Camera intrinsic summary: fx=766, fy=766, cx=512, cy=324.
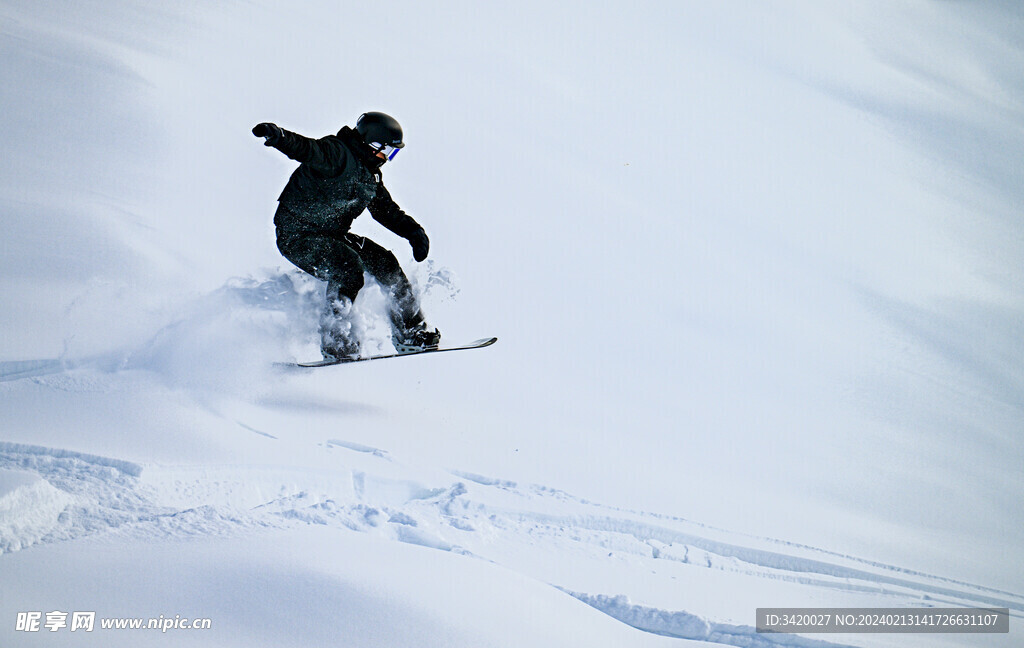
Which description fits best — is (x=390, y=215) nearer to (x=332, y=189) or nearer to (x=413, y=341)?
(x=332, y=189)

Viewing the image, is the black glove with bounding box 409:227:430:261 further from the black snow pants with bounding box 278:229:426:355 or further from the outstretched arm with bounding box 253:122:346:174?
the outstretched arm with bounding box 253:122:346:174

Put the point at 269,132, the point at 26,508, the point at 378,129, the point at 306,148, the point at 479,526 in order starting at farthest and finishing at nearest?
the point at 378,129
the point at 306,148
the point at 479,526
the point at 269,132
the point at 26,508

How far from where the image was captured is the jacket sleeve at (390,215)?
525 centimetres

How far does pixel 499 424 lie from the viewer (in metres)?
5.44

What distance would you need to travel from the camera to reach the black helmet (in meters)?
4.78

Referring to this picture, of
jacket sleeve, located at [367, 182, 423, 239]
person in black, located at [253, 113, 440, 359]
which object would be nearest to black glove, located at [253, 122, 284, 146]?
person in black, located at [253, 113, 440, 359]

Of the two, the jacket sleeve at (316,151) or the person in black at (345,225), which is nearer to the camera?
the jacket sleeve at (316,151)

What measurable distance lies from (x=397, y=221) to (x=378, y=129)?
0.78m

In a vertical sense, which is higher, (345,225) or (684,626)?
(345,225)

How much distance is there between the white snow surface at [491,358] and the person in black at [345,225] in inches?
9.4

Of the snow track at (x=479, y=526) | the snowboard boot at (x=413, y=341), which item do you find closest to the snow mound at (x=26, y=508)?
the snow track at (x=479, y=526)

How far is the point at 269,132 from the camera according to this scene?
4008 mm

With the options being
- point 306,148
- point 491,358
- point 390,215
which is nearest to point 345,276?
point 390,215

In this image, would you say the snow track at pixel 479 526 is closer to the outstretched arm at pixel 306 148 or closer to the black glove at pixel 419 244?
the black glove at pixel 419 244
